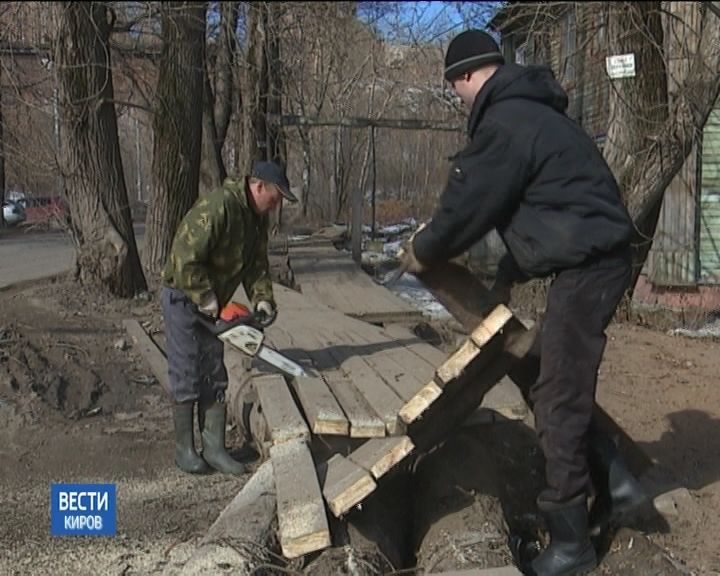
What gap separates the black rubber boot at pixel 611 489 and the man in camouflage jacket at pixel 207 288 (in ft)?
6.54

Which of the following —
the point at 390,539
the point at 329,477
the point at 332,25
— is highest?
the point at 332,25

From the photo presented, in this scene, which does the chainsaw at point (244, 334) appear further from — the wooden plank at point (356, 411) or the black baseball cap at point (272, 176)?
the black baseball cap at point (272, 176)

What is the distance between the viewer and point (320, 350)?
5719 millimetres

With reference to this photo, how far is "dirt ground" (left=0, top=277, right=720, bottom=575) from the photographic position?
151 inches

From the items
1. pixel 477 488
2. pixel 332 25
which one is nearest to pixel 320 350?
pixel 477 488

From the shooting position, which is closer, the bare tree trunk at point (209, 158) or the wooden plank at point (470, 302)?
the wooden plank at point (470, 302)

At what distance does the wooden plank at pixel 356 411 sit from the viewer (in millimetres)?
3982

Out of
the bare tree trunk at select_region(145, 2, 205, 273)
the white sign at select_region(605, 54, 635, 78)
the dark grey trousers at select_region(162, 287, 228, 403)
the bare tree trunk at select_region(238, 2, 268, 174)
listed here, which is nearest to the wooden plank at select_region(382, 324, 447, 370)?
the dark grey trousers at select_region(162, 287, 228, 403)

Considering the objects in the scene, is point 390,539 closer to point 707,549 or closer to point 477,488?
point 477,488

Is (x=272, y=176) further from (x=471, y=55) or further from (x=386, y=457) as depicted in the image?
(x=386, y=457)

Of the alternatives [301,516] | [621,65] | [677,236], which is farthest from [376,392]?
[677,236]

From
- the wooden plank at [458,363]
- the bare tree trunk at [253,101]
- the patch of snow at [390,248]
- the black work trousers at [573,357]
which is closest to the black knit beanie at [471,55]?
the black work trousers at [573,357]

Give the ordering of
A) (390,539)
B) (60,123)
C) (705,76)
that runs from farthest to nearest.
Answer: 1. (60,123)
2. (705,76)
3. (390,539)

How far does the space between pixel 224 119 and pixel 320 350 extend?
13.3 m
